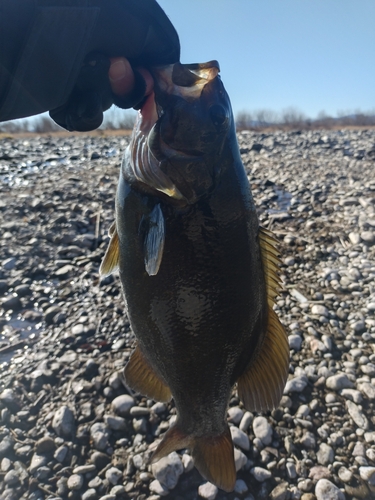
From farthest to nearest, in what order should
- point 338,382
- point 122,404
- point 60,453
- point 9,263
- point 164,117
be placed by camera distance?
point 9,263, point 338,382, point 122,404, point 60,453, point 164,117

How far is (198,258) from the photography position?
199 cm

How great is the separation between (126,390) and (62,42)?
2.95m

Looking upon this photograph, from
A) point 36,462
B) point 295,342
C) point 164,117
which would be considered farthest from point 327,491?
point 164,117

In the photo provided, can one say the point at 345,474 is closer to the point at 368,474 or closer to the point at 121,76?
the point at 368,474

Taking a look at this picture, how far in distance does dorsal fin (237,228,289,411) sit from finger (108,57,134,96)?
3.78ft

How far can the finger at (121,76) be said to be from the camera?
78.3 inches

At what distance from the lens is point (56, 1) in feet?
5.77

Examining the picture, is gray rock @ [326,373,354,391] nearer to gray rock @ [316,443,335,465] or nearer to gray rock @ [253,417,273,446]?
gray rock @ [316,443,335,465]

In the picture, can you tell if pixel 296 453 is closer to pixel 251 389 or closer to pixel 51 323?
pixel 251 389

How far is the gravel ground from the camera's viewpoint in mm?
2875

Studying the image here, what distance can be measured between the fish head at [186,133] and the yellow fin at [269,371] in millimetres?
946

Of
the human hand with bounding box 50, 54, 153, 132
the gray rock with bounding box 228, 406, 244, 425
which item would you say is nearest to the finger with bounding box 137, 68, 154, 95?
the human hand with bounding box 50, 54, 153, 132

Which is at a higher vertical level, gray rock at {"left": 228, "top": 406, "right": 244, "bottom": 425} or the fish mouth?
the fish mouth

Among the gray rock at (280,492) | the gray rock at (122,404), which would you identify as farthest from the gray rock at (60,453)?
the gray rock at (280,492)
